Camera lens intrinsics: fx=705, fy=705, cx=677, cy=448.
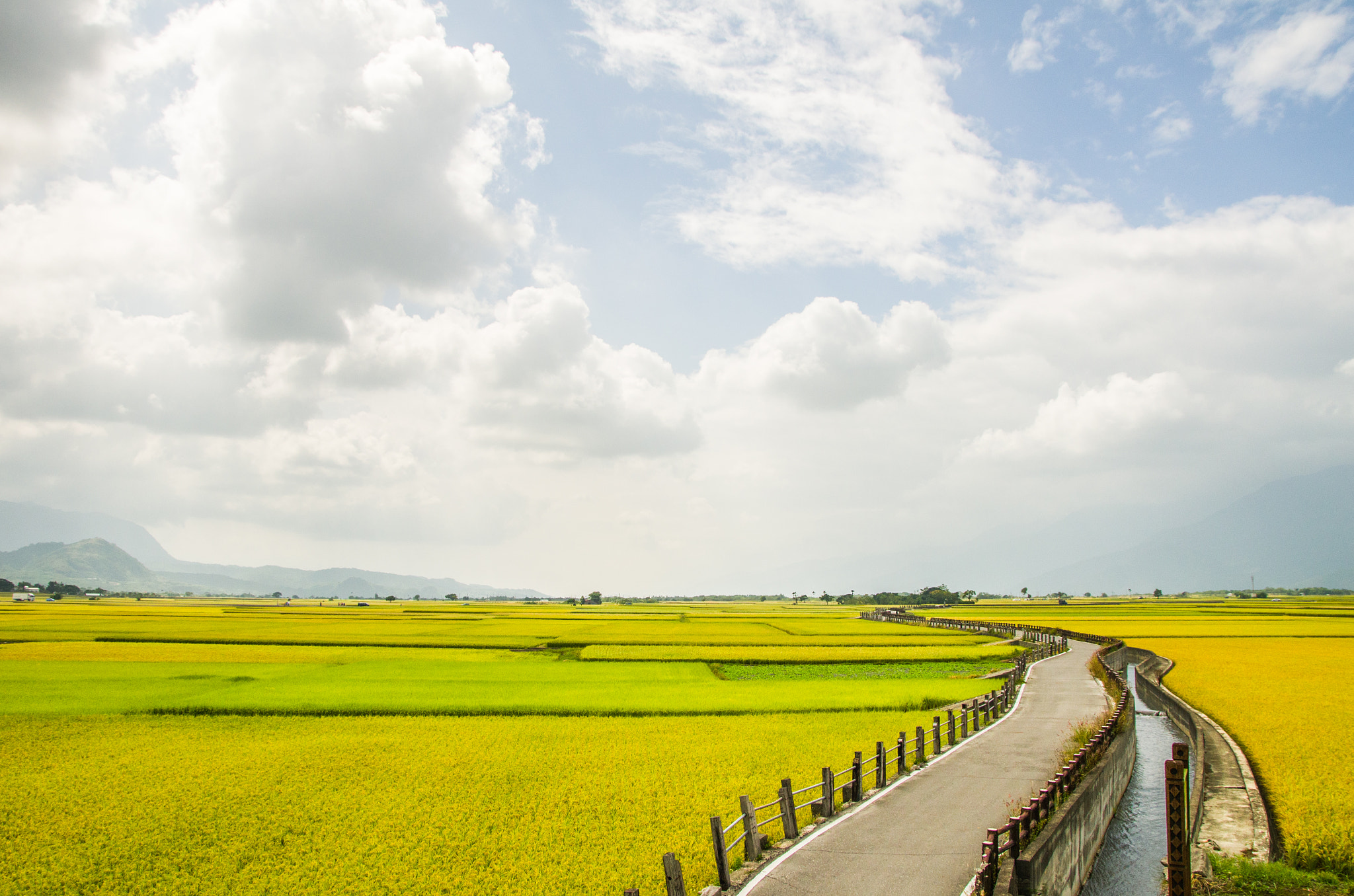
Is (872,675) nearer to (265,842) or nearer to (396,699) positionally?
(396,699)

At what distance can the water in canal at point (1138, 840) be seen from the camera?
1445 centimetres

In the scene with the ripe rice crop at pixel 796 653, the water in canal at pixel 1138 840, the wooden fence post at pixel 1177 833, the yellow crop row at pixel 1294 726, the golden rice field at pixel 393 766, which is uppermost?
the wooden fence post at pixel 1177 833

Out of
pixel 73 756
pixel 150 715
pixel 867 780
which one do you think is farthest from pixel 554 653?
pixel 867 780

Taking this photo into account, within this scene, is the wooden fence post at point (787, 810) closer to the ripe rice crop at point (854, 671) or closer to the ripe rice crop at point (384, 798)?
the ripe rice crop at point (384, 798)

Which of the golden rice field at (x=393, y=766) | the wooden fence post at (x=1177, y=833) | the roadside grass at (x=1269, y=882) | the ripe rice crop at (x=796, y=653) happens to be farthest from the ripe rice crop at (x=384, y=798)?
the ripe rice crop at (x=796, y=653)

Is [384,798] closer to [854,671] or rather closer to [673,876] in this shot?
[673,876]

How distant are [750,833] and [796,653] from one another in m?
40.6

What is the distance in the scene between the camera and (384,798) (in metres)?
16.8

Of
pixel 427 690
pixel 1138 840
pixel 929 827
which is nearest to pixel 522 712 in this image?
pixel 427 690

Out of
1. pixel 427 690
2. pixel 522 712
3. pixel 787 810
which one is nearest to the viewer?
pixel 787 810

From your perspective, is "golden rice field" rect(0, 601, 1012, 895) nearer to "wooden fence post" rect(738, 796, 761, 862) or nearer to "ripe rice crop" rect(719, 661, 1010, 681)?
"wooden fence post" rect(738, 796, 761, 862)

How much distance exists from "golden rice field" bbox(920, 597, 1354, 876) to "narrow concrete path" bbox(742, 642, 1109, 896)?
16.0 ft

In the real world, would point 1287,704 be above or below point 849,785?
below

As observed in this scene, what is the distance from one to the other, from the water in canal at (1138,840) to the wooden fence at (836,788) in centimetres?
436
